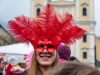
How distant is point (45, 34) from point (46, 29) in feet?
0.13

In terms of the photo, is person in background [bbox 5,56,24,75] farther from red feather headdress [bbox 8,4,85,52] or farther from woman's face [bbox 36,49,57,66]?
woman's face [bbox 36,49,57,66]

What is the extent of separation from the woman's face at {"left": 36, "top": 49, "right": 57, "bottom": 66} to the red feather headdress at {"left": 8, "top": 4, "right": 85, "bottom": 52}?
0.08m

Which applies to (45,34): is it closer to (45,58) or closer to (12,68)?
(45,58)

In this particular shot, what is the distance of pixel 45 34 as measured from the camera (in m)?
2.23

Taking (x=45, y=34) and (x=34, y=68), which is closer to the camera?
(x=34, y=68)

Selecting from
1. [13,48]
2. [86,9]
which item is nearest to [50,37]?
[13,48]

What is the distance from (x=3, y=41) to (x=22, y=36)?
128 ft

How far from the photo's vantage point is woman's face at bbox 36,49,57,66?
2182 millimetres

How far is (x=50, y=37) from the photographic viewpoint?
2.24 m

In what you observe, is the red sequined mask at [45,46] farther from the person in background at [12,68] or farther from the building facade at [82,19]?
the building facade at [82,19]

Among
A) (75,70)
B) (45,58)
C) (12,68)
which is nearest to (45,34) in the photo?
(45,58)

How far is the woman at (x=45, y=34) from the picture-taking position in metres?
2.19

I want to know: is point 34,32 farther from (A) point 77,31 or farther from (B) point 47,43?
(A) point 77,31

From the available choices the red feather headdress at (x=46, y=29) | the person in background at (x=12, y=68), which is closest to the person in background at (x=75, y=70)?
the red feather headdress at (x=46, y=29)
